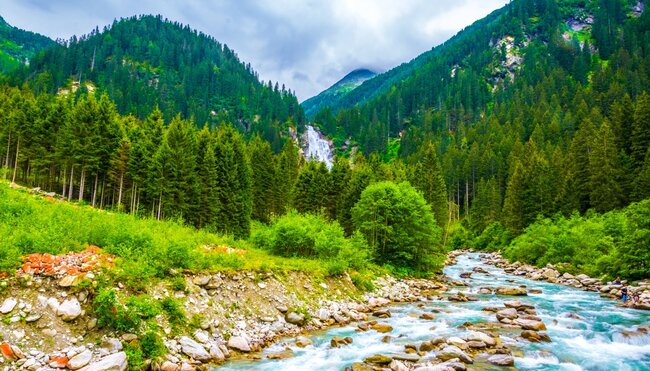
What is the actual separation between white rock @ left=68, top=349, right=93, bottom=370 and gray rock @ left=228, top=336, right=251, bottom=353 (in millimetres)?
5182

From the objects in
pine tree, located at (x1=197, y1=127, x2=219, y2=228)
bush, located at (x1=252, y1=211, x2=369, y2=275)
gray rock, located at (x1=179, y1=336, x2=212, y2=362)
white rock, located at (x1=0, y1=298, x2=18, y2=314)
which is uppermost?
pine tree, located at (x1=197, y1=127, x2=219, y2=228)

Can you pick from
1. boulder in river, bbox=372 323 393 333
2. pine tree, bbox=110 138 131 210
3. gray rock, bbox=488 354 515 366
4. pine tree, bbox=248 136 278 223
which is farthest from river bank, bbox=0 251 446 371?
pine tree, bbox=248 136 278 223

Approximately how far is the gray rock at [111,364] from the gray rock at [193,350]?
7.65 feet

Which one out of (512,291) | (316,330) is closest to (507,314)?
(512,291)

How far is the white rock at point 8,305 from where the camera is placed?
38.0 feet

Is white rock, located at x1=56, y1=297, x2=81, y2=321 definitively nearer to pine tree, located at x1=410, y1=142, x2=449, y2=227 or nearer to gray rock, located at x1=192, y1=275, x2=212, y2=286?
gray rock, located at x1=192, y1=275, x2=212, y2=286

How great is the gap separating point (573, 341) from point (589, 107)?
378ft

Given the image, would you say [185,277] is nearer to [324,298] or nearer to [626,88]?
[324,298]

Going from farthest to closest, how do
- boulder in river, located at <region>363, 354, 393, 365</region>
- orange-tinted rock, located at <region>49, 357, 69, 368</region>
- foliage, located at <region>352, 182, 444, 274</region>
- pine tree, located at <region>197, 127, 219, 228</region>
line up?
pine tree, located at <region>197, 127, 219, 228</region>, foliage, located at <region>352, 182, 444, 274</region>, boulder in river, located at <region>363, 354, 393, 365</region>, orange-tinted rock, located at <region>49, 357, 69, 368</region>

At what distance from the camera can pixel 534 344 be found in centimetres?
1680

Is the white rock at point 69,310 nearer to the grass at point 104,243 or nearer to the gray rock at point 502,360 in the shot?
the grass at point 104,243

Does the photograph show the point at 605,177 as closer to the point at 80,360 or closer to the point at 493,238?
the point at 493,238

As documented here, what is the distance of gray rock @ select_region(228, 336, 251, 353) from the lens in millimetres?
15016

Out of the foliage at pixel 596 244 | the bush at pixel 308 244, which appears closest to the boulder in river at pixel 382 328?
the bush at pixel 308 244
